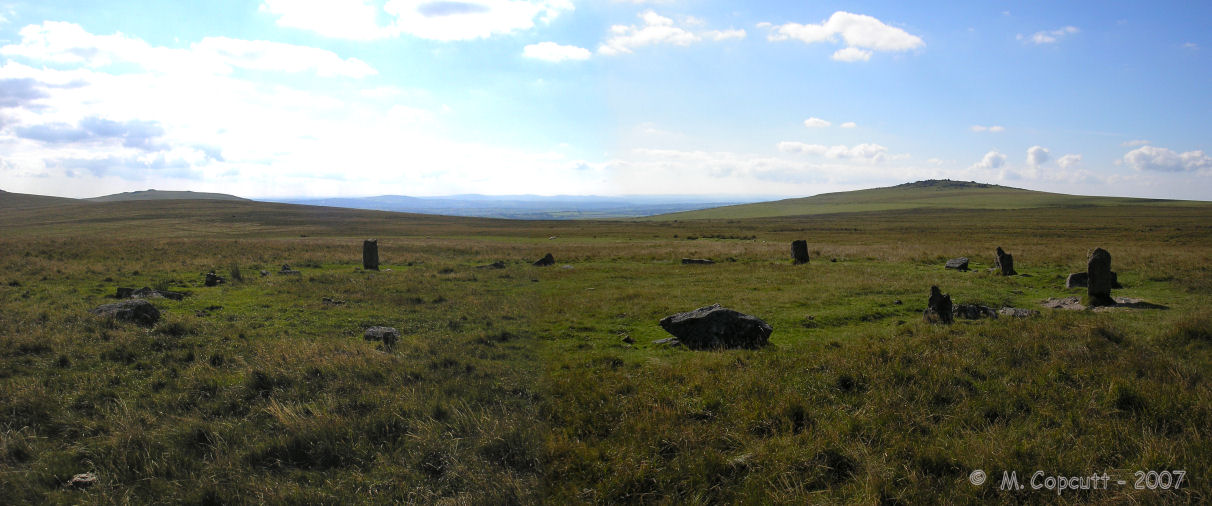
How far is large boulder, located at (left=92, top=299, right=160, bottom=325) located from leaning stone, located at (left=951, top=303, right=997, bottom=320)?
1920cm

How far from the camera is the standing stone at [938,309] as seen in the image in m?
13.4

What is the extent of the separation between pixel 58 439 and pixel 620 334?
939 cm

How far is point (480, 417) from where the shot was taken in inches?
272

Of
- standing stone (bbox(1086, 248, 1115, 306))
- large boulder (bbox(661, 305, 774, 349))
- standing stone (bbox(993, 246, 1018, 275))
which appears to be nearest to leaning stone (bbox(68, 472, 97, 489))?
large boulder (bbox(661, 305, 774, 349))

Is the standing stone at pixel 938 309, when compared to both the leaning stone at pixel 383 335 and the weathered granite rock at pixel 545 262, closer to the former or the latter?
the leaning stone at pixel 383 335

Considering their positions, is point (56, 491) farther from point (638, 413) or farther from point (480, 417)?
point (638, 413)

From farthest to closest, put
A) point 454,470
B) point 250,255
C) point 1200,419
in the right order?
point 250,255
point 1200,419
point 454,470

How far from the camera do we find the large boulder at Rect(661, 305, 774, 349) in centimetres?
1134

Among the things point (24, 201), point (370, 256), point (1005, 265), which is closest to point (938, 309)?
point (1005, 265)

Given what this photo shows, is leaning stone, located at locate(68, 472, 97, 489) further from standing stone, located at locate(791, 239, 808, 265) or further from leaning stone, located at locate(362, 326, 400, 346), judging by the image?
standing stone, located at locate(791, 239, 808, 265)

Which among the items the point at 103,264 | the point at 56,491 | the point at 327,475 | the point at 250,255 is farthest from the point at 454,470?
the point at 250,255

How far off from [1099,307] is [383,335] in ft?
59.8

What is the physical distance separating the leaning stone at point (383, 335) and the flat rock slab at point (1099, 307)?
17101 mm

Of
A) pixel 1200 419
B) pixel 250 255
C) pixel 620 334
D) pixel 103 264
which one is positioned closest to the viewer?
pixel 1200 419
